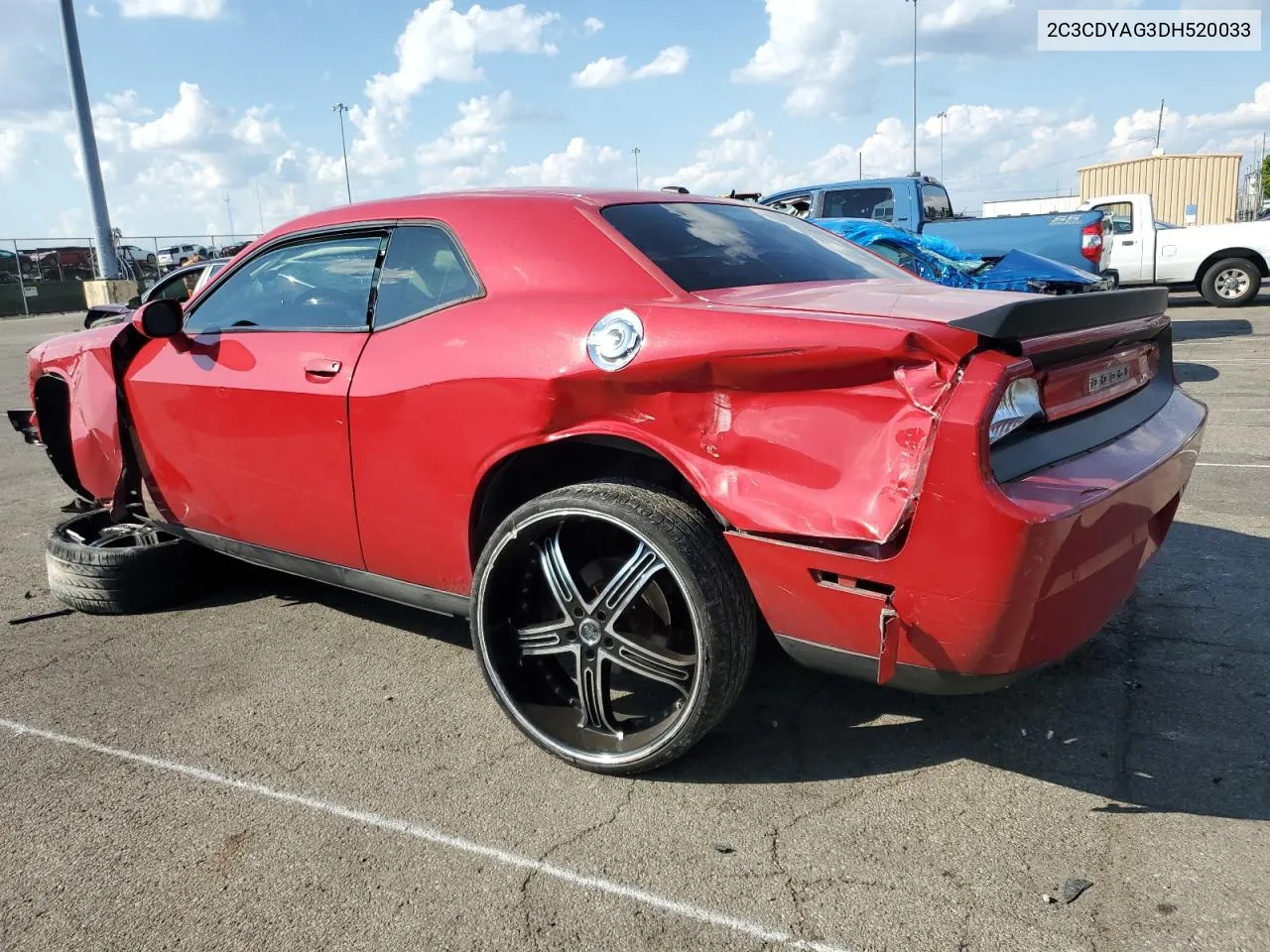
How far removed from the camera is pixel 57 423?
4781 mm

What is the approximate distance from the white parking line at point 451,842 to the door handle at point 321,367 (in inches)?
50.7

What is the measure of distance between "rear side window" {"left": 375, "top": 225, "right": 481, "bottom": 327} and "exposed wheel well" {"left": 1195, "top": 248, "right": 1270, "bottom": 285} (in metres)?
16.2

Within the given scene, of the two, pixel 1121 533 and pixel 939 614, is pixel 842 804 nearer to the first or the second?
pixel 939 614

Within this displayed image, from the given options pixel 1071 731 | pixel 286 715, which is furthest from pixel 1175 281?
pixel 286 715

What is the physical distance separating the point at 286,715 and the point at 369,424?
39.2 inches

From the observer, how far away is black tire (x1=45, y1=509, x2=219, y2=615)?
4039mm

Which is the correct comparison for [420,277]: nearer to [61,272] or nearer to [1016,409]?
[1016,409]

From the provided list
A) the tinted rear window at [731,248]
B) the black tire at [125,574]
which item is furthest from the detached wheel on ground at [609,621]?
the black tire at [125,574]

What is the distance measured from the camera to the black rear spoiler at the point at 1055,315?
Result: 212cm

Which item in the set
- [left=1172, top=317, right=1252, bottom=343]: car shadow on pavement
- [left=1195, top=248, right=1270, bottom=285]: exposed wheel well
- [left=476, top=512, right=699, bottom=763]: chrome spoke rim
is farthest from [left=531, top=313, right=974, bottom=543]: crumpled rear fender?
[left=1195, top=248, right=1270, bottom=285]: exposed wheel well

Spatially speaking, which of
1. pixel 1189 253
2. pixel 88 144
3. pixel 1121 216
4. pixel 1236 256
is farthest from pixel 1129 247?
pixel 88 144

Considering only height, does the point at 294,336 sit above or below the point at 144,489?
above

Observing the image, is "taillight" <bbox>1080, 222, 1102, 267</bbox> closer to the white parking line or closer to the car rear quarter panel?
the car rear quarter panel

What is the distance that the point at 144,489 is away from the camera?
4.11 metres
